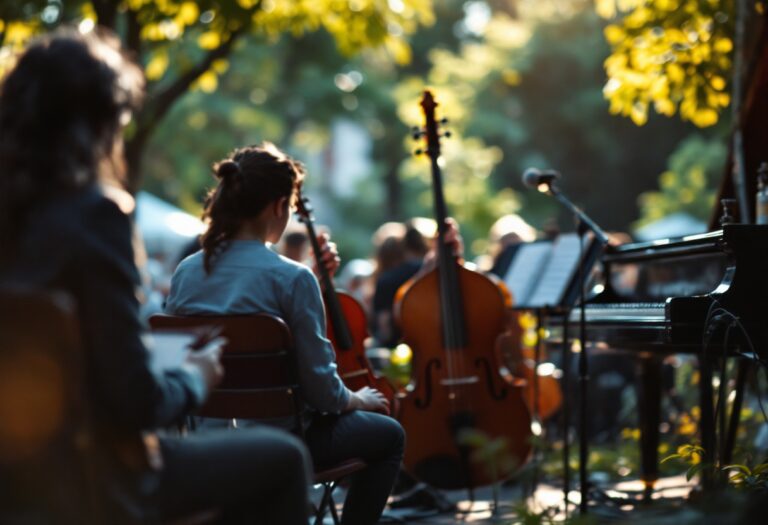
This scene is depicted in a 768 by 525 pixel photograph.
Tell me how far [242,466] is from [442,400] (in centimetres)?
344

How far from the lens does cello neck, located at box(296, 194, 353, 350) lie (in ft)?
16.5

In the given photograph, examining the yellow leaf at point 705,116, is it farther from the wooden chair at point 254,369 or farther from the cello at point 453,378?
the wooden chair at point 254,369

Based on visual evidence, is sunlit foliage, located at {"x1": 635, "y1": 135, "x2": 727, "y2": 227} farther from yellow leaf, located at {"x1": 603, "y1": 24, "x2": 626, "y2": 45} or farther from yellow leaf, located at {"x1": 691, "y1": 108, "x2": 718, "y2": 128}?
yellow leaf, located at {"x1": 603, "y1": 24, "x2": 626, "y2": 45}

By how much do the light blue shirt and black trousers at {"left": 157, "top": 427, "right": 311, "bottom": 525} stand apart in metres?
0.92

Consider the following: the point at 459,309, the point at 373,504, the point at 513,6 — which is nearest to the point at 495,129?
the point at 513,6

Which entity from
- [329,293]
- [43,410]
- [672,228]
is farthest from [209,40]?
[672,228]

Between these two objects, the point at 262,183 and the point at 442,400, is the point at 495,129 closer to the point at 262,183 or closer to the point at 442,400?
the point at 442,400

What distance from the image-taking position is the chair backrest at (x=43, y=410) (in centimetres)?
249

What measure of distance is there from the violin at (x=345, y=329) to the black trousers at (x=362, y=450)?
23.2 inches

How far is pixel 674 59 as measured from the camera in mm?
8062

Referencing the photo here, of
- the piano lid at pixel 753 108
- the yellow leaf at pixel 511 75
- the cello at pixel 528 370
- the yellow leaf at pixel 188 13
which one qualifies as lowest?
the cello at pixel 528 370

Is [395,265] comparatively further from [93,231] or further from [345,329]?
[93,231]

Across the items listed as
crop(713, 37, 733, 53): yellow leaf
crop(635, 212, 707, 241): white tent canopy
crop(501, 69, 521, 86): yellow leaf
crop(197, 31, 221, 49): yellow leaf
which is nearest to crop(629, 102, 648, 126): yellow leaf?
crop(713, 37, 733, 53): yellow leaf

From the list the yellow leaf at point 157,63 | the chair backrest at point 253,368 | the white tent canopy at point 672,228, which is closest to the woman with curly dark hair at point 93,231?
the chair backrest at point 253,368
